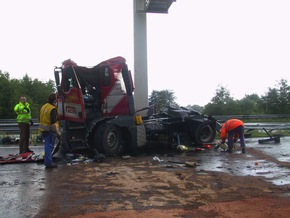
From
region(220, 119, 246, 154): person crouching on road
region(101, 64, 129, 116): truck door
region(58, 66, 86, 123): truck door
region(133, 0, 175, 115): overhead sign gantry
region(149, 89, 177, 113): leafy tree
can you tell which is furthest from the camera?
region(133, 0, 175, 115): overhead sign gantry

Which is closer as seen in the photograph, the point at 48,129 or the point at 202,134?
the point at 48,129

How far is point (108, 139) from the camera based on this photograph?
368 inches

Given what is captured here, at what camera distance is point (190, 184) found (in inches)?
237

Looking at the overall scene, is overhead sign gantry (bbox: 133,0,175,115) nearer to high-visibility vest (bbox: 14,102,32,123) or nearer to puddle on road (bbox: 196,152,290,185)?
high-visibility vest (bbox: 14,102,32,123)

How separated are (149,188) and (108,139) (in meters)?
3.80

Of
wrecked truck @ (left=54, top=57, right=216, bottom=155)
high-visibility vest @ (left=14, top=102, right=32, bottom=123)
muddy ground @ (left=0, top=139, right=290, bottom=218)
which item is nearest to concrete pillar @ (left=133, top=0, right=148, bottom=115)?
wrecked truck @ (left=54, top=57, right=216, bottom=155)

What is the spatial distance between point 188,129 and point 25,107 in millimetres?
5321

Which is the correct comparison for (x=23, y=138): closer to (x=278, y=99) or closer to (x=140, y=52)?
(x=140, y=52)

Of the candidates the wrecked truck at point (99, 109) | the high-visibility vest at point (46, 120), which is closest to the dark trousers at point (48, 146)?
the high-visibility vest at point (46, 120)

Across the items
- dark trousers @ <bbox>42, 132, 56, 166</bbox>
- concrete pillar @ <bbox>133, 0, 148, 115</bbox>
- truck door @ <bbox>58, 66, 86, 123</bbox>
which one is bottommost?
dark trousers @ <bbox>42, 132, 56, 166</bbox>

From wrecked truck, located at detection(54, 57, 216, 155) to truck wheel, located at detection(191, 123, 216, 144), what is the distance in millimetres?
1993

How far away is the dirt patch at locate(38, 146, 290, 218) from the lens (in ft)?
14.8

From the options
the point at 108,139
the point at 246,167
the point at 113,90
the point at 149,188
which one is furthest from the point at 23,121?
the point at 246,167

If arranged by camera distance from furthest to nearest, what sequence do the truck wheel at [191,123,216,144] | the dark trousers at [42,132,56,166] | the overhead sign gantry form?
1. the overhead sign gantry
2. the truck wheel at [191,123,216,144]
3. the dark trousers at [42,132,56,166]
